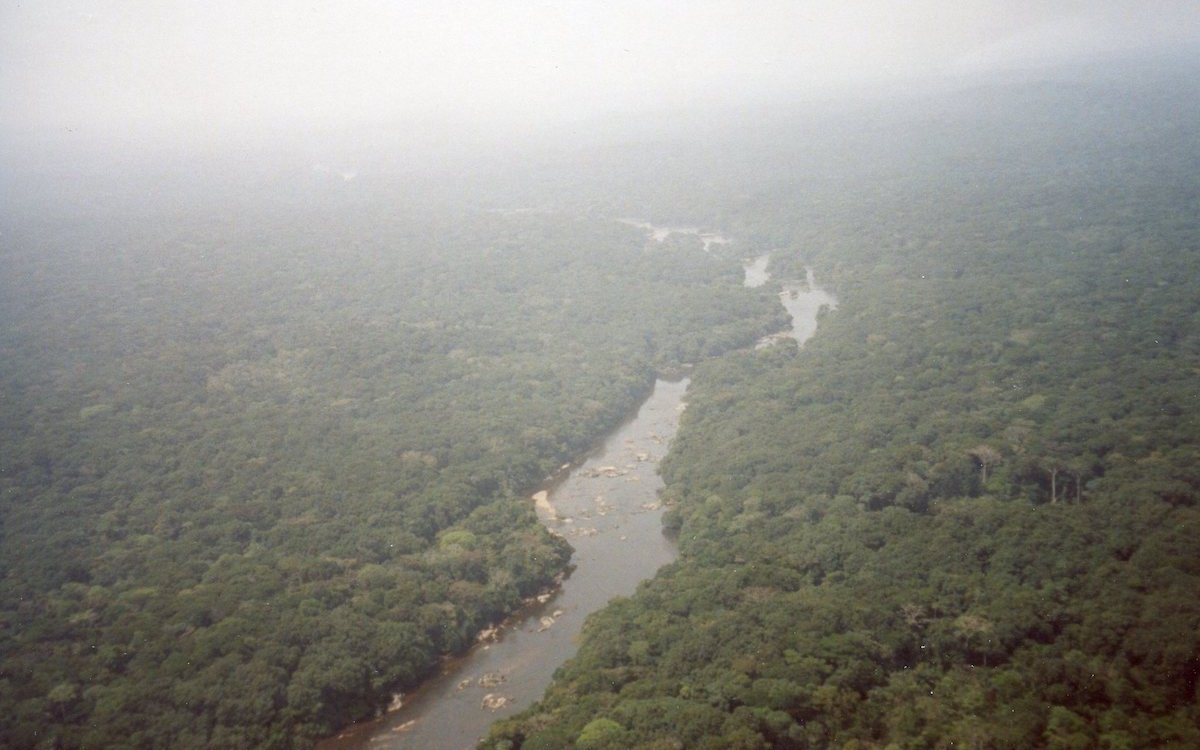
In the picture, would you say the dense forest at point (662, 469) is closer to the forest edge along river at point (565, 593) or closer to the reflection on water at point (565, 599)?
the forest edge along river at point (565, 593)

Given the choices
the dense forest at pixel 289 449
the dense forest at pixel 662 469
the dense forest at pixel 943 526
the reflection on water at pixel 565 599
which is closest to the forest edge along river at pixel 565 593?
the reflection on water at pixel 565 599

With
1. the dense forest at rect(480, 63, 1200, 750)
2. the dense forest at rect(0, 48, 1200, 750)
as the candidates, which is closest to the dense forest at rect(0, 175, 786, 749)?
the dense forest at rect(0, 48, 1200, 750)

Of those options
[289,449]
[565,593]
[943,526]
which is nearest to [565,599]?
[565,593]

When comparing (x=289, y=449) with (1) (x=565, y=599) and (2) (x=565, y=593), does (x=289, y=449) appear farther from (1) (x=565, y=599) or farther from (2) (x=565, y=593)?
(1) (x=565, y=599)

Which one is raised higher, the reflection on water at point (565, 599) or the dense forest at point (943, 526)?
the dense forest at point (943, 526)

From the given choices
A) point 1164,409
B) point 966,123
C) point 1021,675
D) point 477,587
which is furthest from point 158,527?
point 966,123

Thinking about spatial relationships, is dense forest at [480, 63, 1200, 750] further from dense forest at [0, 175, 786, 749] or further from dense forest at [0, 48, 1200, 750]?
dense forest at [0, 175, 786, 749]
